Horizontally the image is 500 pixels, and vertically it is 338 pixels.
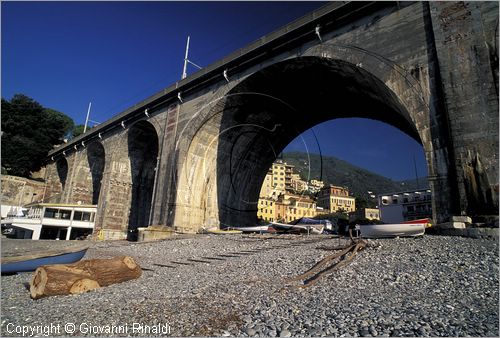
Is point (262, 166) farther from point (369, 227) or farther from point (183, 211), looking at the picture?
point (369, 227)

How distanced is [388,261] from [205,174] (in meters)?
16.0

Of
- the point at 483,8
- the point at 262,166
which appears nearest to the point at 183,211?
the point at 262,166

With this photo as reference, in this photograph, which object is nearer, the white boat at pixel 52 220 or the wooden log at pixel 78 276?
the wooden log at pixel 78 276

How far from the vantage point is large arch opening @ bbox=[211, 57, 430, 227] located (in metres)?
15.6

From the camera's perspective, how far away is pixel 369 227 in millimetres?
10398

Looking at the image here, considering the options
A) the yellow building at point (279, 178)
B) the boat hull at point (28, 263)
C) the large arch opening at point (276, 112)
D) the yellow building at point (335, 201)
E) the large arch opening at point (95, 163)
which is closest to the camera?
the boat hull at point (28, 263)

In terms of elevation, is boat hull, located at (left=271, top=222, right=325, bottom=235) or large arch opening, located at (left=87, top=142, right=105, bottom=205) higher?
large arch opening, located at (left=87, top=142, right=105, bottom=205)

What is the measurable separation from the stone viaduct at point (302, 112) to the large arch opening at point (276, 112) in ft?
0.29

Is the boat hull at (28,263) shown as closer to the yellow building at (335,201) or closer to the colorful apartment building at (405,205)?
the colorful apartment building at (405,205)

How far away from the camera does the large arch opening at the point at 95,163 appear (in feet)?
106

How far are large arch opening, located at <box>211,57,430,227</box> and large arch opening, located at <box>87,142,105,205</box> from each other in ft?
59.1

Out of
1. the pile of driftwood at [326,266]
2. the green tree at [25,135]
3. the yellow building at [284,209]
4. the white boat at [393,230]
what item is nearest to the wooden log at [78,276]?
the pile of driftwood at [326,266]

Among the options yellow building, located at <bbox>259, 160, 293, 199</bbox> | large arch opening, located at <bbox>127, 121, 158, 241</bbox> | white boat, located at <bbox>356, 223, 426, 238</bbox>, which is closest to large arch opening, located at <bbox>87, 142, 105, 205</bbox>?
large arch opening, located at <bbox>127, 121, 158, 241</bbox>

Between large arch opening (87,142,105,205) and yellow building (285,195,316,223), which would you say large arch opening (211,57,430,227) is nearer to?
large arch opening (87,142,105,205)
